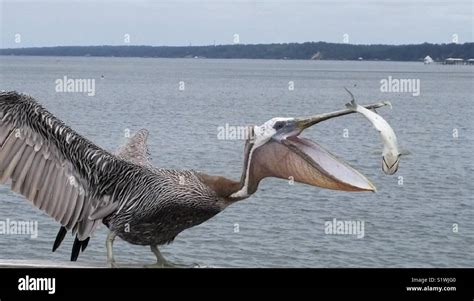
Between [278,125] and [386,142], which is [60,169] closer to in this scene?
[278,125]

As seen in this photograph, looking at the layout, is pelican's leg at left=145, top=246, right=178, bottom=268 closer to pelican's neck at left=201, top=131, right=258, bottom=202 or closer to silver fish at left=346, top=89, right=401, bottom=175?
pelican's neck at left=201, top=131, right=258, bottom=202

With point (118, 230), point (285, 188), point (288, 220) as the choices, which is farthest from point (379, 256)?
point (118, 230)

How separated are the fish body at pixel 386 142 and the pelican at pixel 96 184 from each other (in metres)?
0.70

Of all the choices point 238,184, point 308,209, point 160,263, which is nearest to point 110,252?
point 160,263

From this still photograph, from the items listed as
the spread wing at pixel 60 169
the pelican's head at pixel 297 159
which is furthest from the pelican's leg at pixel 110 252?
the pelican's head at pixel 297 159

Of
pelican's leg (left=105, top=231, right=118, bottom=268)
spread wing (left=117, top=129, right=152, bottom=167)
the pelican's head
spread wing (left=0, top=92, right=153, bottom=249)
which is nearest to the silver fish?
the pelican's head

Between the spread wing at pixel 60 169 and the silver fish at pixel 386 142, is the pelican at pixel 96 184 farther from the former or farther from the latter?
the silver fish at pixel 386 142

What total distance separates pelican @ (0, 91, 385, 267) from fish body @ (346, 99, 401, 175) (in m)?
0.70

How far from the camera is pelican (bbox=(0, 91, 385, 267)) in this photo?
5500mm

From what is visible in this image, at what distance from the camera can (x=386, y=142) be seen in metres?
4.76

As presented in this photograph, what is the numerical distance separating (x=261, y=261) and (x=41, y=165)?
26.1 ft
